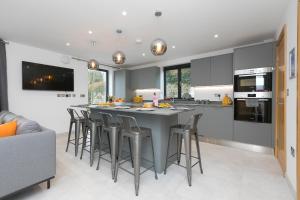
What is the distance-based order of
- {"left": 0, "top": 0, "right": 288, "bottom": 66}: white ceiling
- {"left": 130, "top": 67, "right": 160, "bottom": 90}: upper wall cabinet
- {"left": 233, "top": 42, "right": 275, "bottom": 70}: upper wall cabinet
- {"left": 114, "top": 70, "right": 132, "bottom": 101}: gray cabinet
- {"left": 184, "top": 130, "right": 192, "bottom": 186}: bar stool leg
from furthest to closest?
{"left": 114, "top": 70, "right": 132, "bottom": 101}: gray cabinet < {"left": 130, "top": 67, "right": 160, "bottom": 90}: upper wall cabinet < {"left": 233, "top": 42, "right": 275, "bottom": 70}: upper wall cabinet < {"left": 0, "top": 0, "right": 288, "bottom": 66}: white ceiling < {"left": 184, "top": 130, "right": 192, "bottom": 186}: bar stool leg

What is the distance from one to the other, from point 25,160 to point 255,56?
423 cm

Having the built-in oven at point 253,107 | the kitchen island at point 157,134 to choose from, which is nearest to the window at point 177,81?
the built-in oven at point 253,107

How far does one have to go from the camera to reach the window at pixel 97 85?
5.92 metres

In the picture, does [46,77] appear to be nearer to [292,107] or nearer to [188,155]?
[188,155]

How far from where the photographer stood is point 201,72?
176 inches

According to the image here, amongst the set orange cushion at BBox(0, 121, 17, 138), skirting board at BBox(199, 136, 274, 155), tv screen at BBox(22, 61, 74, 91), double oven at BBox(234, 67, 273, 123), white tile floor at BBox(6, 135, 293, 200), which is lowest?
white tile floor at BBox(6, 135, 293, 200)

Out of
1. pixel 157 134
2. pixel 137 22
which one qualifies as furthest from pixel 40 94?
pixel 157 134

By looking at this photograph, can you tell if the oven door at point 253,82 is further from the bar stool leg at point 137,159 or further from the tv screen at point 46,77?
the tv screen at point 46,77

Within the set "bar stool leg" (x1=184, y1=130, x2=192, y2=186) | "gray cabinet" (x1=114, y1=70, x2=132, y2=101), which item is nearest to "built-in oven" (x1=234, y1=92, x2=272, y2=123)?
"bar stool leg" (x1=184, y1=130, x2=192, y2=186)

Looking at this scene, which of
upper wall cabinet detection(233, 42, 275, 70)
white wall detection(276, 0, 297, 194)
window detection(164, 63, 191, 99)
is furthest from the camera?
window detection(164, 63, 191, 99)

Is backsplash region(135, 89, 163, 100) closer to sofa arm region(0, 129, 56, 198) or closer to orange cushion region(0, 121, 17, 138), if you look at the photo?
sofa arm region(0, 129, 56, 198)

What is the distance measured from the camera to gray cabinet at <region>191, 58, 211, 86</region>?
4352 millimetres

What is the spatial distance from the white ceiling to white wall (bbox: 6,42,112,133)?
0.31 metres

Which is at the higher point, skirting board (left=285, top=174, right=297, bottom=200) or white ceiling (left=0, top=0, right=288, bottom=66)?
white ceiling (left=0, top=0, right=288, bottom=66)
